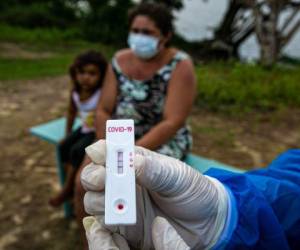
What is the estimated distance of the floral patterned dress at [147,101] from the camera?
223 centimetres

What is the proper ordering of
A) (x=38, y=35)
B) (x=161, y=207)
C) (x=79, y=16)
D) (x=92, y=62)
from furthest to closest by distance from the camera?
(x=79, y=16)
(x=38, y=35)
(x=92, y=62)
(x=161, y=207)

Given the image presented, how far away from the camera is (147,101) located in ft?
7.41

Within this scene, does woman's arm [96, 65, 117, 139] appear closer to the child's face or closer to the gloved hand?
the child's face

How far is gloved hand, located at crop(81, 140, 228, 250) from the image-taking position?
905 millimetres

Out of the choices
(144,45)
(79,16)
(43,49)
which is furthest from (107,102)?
(79,16)

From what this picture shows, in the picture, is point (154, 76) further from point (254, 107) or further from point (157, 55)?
point (254, 107)

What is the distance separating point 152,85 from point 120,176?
1.47 meters

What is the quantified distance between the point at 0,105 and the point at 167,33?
317 centimetres

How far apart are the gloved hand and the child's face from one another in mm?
1778

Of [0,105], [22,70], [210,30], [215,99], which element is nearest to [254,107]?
[215,99]

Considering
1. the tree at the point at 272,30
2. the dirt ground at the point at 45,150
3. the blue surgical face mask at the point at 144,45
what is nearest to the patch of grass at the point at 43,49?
the dirt ground at the point at 45,150

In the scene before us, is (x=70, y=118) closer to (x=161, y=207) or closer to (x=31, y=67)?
(x=161, y=207)

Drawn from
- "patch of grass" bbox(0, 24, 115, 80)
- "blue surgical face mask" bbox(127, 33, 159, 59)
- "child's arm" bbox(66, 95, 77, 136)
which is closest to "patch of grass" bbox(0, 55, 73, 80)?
"patch of grass" bbox(0, 24, 115, 80)

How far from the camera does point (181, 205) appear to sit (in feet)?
3.13
